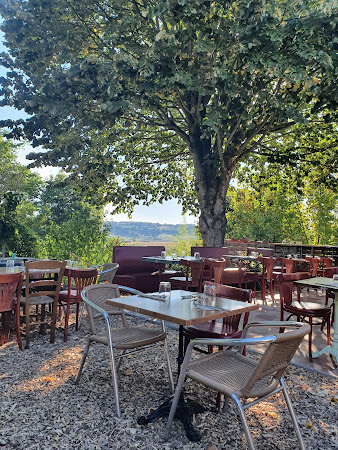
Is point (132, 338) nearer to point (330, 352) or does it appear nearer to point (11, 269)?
point (330, 352)

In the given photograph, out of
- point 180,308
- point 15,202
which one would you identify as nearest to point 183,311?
point 180,308

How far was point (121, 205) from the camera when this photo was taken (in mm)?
11617

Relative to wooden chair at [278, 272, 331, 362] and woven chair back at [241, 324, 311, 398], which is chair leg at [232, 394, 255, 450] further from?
wooden chair at [278, 272, 331, 362]

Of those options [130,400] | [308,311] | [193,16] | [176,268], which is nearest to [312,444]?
[130,400]

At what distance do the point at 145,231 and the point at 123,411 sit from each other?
128 feet

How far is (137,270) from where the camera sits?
26.6 ft

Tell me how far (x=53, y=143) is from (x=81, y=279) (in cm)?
388

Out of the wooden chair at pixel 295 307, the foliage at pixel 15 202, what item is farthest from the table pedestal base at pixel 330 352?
the foliage at pixel 15 202

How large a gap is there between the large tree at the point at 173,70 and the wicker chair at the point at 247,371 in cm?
420

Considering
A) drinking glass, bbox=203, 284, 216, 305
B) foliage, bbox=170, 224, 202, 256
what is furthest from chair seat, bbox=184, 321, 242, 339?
foliage, bbox=170, 224, 202, 256

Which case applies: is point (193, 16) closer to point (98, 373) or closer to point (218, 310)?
point (218, 310)

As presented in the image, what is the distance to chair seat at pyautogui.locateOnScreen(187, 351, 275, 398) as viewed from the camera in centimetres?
217

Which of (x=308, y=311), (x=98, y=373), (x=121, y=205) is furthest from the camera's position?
(x=121, y=205)

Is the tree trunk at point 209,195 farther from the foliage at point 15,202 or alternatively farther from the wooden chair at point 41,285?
the wooden chair at point 41,285
